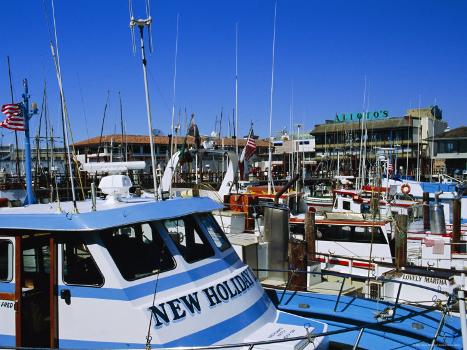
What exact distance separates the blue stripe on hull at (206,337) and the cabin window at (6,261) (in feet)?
3.20

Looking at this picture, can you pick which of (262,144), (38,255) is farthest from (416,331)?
(262,144)

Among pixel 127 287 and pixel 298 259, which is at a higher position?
pixel 127 287

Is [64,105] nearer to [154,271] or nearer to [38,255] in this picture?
[38,255]

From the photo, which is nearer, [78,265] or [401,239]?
[78,265]

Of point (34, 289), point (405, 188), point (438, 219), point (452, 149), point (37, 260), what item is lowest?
point (438, 219)

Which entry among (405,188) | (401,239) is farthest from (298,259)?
(405,188)

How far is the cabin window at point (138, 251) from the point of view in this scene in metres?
5.50

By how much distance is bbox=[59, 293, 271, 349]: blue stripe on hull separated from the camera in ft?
17.5

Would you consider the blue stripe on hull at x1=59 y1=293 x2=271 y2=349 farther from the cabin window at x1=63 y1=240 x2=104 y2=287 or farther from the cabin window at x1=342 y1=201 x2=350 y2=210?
the cabin window at x1=342 y1=201 x2=350 y2=210

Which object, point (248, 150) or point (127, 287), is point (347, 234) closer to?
point (248, 150)

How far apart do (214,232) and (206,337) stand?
1.52m

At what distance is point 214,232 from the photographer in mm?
6641

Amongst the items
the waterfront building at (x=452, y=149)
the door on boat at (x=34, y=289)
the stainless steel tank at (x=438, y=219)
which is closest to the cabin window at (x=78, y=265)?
the door on boat at (x=34, y=289)

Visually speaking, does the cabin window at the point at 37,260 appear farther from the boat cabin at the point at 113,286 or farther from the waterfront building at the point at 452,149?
the waterfront building at the point at 452,149
